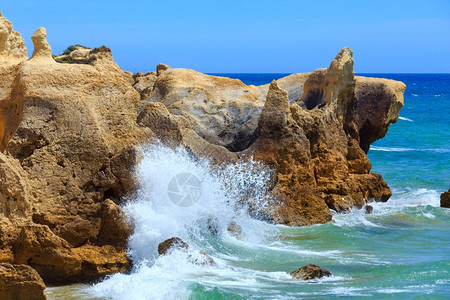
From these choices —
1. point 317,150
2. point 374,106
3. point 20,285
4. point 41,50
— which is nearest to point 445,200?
point 374,106

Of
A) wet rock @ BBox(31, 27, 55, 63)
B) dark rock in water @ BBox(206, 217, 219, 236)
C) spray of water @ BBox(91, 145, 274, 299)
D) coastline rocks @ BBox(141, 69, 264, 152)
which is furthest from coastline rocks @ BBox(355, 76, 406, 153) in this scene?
wet rock @ BBox(31, 27, 55, 63)

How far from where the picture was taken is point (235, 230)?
1067cm

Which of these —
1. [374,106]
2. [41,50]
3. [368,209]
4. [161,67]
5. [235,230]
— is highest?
[161,67]

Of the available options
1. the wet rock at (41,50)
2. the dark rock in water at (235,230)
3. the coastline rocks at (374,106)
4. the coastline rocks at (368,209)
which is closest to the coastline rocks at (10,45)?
the wet rock at (41,50)

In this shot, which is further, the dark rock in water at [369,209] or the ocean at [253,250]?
the dark rock in water at [369,209]

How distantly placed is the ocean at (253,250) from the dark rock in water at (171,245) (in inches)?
2.9

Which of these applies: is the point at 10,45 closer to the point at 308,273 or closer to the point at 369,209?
the point at 308,273

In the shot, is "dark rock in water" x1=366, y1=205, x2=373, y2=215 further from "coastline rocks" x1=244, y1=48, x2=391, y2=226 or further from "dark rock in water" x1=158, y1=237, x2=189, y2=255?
"dark rock in water" x1=158, y1=237, x2=189, y2=255

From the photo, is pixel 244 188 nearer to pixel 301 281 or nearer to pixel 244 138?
pixel 244 138

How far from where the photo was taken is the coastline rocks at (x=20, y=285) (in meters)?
7.00

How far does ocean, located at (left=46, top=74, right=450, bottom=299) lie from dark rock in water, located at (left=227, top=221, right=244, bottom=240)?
0.19ft

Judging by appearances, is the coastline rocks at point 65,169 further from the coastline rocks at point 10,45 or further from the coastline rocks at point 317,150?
the coastline rocks at point 317,150

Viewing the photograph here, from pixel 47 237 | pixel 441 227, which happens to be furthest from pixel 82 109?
pixel 441 227

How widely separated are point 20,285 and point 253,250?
3873mm
